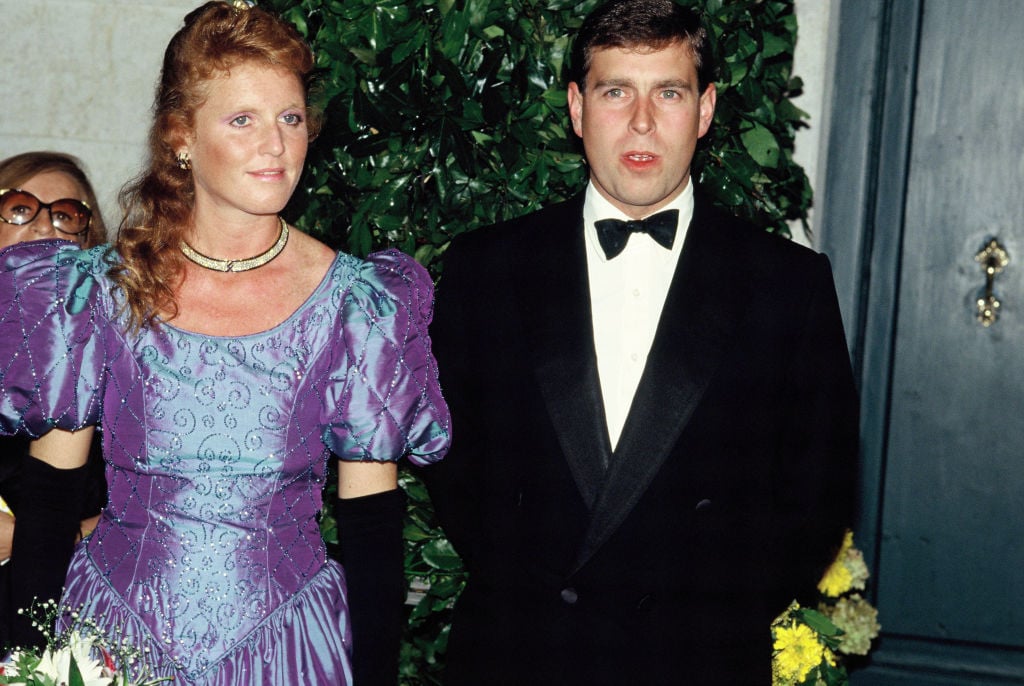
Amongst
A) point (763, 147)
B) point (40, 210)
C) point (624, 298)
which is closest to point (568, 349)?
point (624, 298)

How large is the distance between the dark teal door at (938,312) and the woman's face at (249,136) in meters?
1.98

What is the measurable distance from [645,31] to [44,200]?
1594 millimetres

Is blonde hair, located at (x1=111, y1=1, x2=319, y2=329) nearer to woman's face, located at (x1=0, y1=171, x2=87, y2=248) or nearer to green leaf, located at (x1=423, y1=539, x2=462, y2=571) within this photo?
woman's face, located at (x1=0, y1=171, x2=87, y2=248)

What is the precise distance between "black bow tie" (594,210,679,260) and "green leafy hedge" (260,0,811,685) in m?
0.49

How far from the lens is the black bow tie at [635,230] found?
2.34 m

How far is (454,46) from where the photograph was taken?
9.15 ft

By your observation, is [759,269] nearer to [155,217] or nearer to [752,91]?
[752,91]

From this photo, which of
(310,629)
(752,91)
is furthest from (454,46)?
(310,629)

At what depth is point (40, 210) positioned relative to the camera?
2809 mm

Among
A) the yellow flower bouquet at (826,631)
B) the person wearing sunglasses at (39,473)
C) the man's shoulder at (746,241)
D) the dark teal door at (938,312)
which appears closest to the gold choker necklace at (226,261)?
the person wearing sunglasses at (39,473)

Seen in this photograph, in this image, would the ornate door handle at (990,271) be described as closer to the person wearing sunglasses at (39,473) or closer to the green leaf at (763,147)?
the green leaf at (763,147)

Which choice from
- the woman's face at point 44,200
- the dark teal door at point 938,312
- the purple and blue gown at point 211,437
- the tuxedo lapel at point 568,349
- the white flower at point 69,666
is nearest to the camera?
the white flower at point 69,666

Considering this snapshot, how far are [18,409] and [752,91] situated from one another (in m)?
1.88

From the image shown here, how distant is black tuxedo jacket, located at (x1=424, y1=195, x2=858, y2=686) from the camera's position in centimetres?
224
